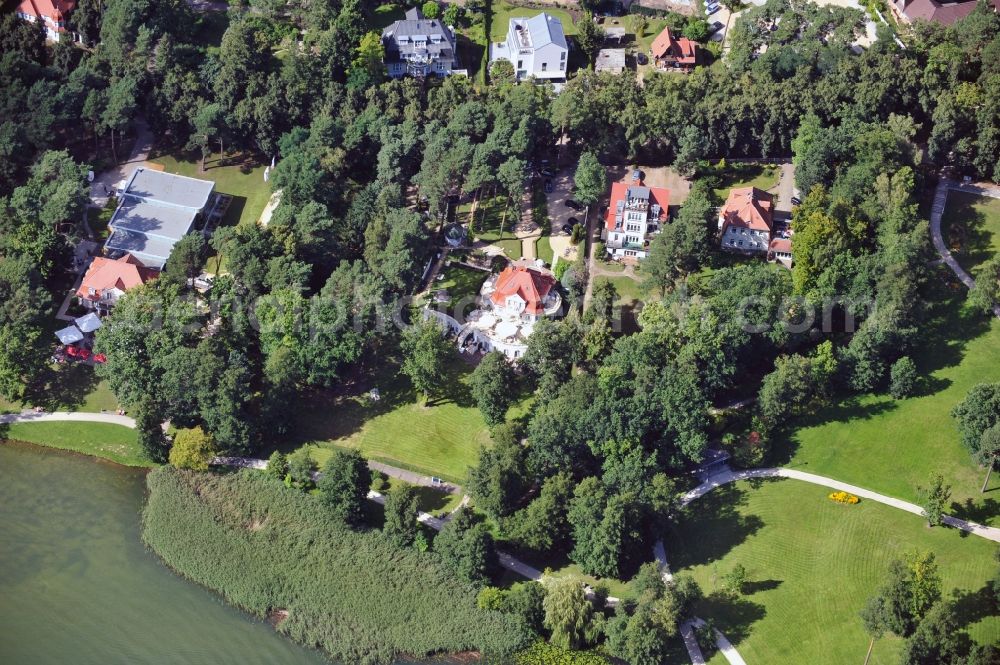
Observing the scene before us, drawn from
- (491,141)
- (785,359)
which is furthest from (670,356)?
(491,141)

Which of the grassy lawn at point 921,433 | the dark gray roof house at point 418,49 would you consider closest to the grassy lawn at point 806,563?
the grassy lawn at point 921,433

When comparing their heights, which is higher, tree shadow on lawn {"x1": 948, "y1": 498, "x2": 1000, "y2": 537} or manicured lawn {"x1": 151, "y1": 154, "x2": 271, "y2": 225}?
manicured lawn {"x1": 151, "y1": 154, "x2": 271, "y2": 225}

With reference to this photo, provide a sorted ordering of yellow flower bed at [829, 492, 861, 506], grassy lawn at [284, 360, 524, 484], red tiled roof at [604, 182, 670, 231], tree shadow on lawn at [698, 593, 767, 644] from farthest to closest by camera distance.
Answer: red tiled roof at [604, 182, 670, 231]
grassy lawn at [284, 360, 524, 484]
yellow flower bed at [829, 492, 861, 506]
tree shadow on lawn at [698, 593, 767, 644]

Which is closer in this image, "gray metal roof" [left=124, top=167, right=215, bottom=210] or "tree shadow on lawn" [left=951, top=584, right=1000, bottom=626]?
"tree shadow on lawn" [left=951, top=584, right=1000, bottom=626]

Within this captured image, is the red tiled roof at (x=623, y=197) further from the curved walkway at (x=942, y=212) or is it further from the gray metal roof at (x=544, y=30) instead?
the curved walkway at (x=942, y=212)

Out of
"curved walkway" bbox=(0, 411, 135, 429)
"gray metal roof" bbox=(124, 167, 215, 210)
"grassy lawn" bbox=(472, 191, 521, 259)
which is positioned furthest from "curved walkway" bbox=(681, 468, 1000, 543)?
"gray metal roof" bbox=(124, 167, 215, 210)

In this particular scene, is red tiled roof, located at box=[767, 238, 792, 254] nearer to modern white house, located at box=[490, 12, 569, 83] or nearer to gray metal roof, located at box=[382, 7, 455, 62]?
modern white house, located at box=[490, 12, 569, 83]

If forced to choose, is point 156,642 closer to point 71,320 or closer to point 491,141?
point 71,320
